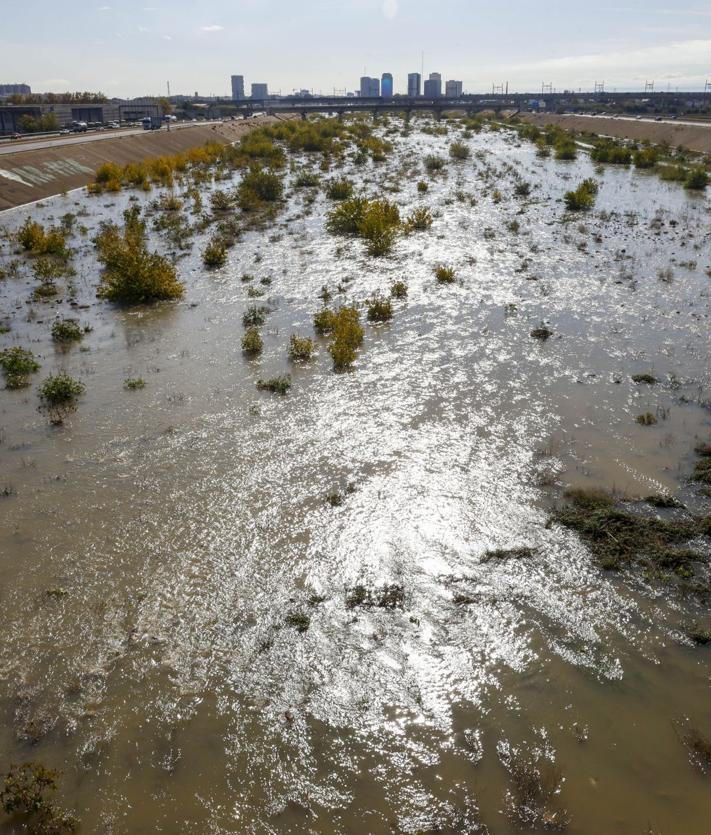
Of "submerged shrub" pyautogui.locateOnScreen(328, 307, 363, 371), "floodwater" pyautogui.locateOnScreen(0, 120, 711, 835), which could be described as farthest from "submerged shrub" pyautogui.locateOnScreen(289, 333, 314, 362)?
"submerged shrub" pyautogui.locateOnScreen(328, 307, 363, 371)

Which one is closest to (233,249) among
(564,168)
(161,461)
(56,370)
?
(56,370)

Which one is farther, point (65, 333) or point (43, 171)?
point (43, 171)

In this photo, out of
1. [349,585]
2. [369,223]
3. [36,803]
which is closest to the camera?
[36,803]

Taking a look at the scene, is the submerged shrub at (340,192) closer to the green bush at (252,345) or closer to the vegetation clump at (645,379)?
the green bush at (252,345)

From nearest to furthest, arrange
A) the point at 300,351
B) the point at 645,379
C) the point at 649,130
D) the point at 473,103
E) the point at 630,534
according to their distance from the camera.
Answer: the point at 630,534 < the point at 645,379 < the point at 300,351 < the point at 649,130 < the point at 473,103

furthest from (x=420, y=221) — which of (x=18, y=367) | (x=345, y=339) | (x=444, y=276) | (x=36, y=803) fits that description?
(x=36, y=803)

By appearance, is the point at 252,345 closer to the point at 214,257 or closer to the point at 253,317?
the point at 253,317

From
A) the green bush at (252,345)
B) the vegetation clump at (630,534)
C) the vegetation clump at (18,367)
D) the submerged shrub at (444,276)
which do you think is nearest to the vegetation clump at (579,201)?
the submerged shrub at (444,276)

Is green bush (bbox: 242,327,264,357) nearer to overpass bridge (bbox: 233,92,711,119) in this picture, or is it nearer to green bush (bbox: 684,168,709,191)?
green bush (bbox: 684,168,709,191)
